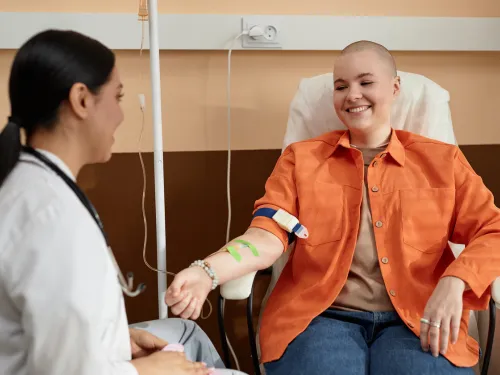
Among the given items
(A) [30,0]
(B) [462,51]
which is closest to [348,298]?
(B) [462,51]

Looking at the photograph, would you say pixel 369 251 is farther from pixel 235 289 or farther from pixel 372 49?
pixel 372 49

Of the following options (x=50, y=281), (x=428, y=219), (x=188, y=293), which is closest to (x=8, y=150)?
(x=50, y=281)

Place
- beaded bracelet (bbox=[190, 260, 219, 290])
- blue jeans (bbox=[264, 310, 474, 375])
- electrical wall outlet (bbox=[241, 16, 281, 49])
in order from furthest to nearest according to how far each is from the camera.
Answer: electrical wall outlet (bbox=[241, 16, 281, 49]) < beaded bracelet (bbox=[190, 260, 219, 290]) < blue jeans (bbox=[264, 310, 474, 375])

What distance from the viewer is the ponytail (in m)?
1.00

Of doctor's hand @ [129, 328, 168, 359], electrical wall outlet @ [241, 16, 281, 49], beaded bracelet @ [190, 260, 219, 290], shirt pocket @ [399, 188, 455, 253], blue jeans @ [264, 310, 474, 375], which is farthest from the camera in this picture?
electrical wall outlet @ [241, 16, 281, 49]

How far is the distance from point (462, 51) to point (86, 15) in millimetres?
1393

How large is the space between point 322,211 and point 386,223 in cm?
18

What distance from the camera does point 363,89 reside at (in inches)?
68.2

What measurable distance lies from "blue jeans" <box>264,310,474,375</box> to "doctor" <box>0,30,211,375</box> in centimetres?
45

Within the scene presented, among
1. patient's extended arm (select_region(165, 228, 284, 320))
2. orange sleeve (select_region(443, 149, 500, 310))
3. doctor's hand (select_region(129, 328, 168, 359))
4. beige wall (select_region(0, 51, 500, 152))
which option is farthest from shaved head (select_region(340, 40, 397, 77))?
doctor's hand (select_region(129, 328, 168, 359))

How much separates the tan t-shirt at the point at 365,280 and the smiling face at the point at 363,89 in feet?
0.69

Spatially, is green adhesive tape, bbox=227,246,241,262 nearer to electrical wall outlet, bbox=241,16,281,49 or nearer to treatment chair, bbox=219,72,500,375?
treatment chair, bbox=219,72,500,375

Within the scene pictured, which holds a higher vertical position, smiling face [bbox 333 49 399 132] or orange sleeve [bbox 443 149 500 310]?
smiling face [bbox 333 49 399 132]

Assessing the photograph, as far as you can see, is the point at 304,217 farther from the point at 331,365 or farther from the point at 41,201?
the point at 41,201
